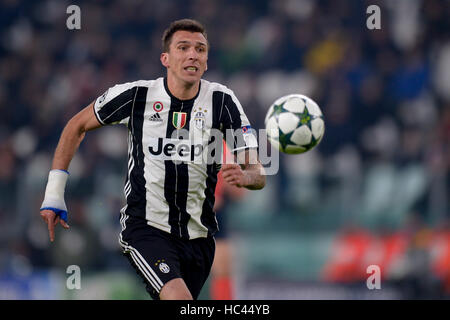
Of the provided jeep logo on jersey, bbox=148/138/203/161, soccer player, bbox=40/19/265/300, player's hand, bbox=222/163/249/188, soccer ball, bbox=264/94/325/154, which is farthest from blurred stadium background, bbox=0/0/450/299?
player's hand, bbox=222/163/249/188

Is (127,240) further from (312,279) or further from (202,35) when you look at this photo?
(312,279)

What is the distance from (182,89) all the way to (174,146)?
0.43 m

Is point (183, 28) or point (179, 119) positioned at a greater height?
point (183, 28)

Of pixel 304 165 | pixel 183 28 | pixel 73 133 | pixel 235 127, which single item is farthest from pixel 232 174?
pixel 304 165

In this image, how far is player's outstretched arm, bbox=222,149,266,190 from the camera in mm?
4785

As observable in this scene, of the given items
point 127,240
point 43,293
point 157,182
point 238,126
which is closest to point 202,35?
point 238,126

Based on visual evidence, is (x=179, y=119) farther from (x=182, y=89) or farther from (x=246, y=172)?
(x=246, y=172)

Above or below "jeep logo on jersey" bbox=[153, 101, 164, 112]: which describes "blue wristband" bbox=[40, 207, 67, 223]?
below

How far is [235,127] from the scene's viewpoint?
5520 mm

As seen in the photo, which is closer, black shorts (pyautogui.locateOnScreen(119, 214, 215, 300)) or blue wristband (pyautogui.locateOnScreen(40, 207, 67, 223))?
black shorts (pyautogui.locateOnScreen(119, 214, 215, 300))

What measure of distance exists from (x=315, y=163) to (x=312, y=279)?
1.57 meters

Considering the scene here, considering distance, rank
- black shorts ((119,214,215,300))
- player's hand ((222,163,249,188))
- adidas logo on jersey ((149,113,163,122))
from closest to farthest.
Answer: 1. player's hand ((222,163,249,188))
2. black shorts ((119,214,215,300))
3. adidas logo on jersey ((149,113,163,122))

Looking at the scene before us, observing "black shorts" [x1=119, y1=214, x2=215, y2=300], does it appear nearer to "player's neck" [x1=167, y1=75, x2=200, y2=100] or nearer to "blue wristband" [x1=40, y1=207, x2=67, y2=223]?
"blue wristband" [x1=40, y1=207, x2=67, y2=223]

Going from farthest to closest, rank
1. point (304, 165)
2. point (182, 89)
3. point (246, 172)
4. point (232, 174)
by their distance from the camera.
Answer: point (304, 165) → point (182, 89) → point (246, 172) → point (232, 174)
